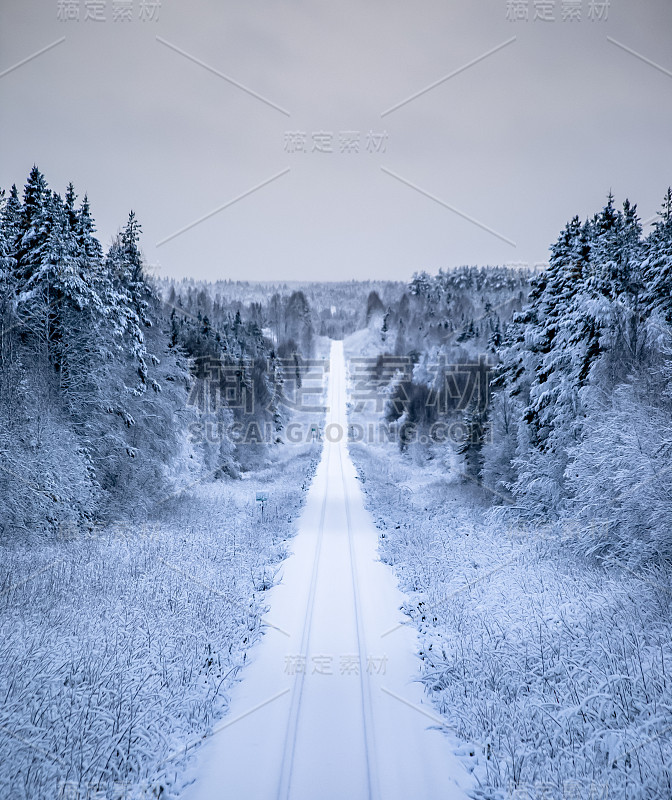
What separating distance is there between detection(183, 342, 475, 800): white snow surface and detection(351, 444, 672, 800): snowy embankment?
19.1 inches

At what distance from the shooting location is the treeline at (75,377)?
531 inches

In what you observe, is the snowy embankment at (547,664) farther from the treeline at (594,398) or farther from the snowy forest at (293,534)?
the treeline at (594,398)

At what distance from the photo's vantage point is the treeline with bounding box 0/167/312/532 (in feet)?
44.2

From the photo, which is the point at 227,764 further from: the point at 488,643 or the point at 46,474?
the point at 46,474

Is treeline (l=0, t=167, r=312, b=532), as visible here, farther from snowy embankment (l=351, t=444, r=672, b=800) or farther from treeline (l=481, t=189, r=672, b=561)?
treeline (l=481, t=189, r=672, b=561)

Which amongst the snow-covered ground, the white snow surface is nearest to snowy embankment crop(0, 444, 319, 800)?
the white snow surface

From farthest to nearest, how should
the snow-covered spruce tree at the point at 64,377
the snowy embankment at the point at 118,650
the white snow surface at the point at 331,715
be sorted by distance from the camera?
the snow-covered spruce tree at the point at 64,377
the white snow surface at the point at 331,715
the snowy embankment at the point at 118,650

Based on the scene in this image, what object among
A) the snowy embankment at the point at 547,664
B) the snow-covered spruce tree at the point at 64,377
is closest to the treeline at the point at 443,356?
the snowy embankment at the point at 547,664

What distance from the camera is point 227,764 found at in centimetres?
618

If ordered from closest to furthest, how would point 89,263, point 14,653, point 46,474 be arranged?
point 14,653 < point 46,474 < point 89,263

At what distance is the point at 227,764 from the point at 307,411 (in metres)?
71.7

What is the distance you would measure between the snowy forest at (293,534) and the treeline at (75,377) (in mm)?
94

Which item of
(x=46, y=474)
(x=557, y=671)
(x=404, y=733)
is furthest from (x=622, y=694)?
(x=46, y=474)

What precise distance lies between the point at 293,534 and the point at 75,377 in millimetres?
9809
